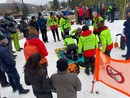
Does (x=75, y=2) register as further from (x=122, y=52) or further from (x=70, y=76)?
(x=70, y=76)

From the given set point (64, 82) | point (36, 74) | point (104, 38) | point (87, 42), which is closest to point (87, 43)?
point (87, 42)

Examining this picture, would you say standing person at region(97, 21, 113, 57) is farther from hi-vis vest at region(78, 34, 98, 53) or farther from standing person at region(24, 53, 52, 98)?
standing person at region(24, 53, 52, 98)

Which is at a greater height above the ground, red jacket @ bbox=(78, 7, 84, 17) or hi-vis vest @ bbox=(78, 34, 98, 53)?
red jacket @ bbox=(78, 7, 84, 17)

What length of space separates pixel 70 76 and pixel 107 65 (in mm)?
1366

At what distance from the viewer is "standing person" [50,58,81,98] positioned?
10.1 feet

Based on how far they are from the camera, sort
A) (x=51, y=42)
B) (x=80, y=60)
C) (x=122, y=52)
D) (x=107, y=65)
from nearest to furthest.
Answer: (x=107, y=65)
(x=80, y=60)
(x=122, y=52)
(x=51, y=42)

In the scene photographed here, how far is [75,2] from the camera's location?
54812 mm

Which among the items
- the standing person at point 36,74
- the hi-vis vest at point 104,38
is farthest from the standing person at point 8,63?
the hi-vis vest at point 104,38

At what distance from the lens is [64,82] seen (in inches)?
123

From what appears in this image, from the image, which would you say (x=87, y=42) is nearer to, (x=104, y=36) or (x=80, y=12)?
(x=104, y=36)

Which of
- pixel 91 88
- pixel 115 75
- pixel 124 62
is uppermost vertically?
pixel 124 62

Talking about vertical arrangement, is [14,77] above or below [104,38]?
below

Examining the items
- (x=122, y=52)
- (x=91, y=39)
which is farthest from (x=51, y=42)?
(x=91, y=39)

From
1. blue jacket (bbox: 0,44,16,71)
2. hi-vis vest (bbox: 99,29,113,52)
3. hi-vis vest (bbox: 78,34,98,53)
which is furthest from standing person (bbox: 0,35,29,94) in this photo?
hi-vis vest (bbox: 99,29,113,52)
